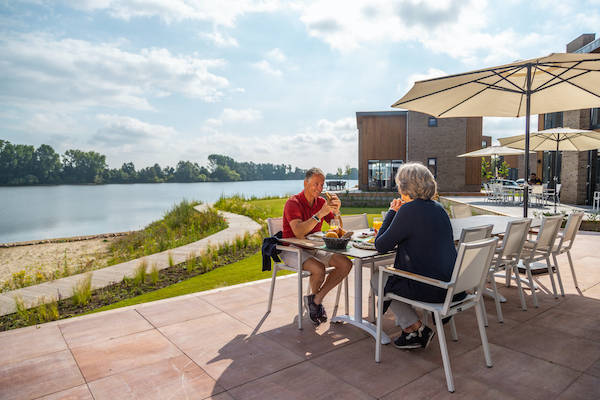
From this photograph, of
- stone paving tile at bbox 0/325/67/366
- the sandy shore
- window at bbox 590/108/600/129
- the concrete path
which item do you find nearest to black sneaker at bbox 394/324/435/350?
stone paving tile at bbox 0/325/67/366

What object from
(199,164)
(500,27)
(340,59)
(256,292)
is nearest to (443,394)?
(256,292)

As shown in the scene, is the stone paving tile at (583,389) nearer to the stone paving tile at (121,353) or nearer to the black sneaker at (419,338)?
the black sneaker at (419,338)

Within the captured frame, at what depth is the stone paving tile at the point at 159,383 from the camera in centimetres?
215

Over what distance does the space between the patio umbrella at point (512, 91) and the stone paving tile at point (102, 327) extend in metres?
3.85

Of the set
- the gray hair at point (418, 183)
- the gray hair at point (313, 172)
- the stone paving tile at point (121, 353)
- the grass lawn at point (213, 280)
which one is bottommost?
the grass lawn at point (213, 280)

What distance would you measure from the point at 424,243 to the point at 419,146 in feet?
71.8

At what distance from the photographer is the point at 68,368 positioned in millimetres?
2479

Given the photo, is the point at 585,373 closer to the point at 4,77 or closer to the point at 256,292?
the point at 256,292

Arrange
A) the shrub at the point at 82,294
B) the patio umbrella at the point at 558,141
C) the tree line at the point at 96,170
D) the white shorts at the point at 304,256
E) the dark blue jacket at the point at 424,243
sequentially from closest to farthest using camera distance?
the dark blue jacket at the point at 424,243, the white shorts at the point at 304,256, the shrub at the point at 82,294, the patio umbrella at the point at 558,141, the tree line at the point at 96,170

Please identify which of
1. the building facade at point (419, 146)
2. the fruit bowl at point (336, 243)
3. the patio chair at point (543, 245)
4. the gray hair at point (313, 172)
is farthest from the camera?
the building facade at point (419, 146)

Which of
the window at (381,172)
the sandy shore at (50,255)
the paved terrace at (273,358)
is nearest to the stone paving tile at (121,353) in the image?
the paved terrace at (273,358)

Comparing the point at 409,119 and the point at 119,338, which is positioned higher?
the point at 409,119

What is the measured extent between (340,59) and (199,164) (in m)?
73.5

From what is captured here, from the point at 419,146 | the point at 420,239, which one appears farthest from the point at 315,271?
the point at 419,146
